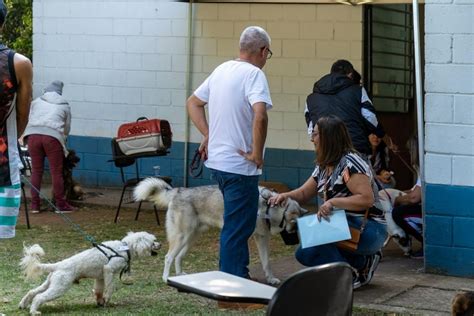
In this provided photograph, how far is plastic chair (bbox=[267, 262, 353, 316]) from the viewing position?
3812 millimetres

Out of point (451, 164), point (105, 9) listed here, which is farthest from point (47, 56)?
point (451, 164)

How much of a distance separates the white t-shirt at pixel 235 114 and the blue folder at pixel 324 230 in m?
0.54

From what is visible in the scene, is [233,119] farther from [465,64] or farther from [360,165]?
[465,64]

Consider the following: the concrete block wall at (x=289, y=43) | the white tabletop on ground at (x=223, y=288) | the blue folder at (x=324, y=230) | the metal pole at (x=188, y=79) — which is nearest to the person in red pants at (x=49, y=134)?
the metal pole at (x=188, y=79)

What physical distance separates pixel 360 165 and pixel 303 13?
596 cm

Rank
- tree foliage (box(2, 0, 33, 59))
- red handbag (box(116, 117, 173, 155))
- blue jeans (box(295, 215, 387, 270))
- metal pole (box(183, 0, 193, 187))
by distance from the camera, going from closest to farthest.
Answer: blue jeans (box(295, 215, 387, 270)) → red handbag (box(116, 117, 173, 155)) → metal pole (box(183, 0, 193, 187)) → tree foliage (box(2, 0, 33, 59))

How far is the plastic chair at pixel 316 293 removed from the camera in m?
3.81

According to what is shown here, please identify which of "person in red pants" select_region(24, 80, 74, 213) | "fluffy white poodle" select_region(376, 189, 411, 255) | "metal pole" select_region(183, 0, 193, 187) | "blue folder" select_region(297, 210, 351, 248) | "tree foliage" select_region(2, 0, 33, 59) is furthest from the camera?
"tree foliage" select_region(2, 0, 33, 59)

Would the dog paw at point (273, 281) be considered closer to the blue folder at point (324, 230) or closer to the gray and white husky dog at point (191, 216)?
the gray and white husky dog at point (191, 216)

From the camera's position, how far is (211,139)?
724 centimetres

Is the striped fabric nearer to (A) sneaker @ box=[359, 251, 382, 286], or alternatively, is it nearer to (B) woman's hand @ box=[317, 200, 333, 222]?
(B) woman's hand @ box=[317, 200, 333, 222]

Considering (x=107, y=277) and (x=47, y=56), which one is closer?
(x=107, y=277)

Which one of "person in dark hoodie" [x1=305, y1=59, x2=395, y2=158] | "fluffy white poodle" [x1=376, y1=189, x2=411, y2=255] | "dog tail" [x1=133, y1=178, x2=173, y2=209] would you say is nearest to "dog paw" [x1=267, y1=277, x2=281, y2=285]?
"dog tail" [x1=133, y1=178, x2=173, y2=209]

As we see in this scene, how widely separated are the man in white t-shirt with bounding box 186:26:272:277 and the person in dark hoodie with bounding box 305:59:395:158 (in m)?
2.22
